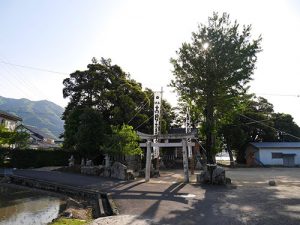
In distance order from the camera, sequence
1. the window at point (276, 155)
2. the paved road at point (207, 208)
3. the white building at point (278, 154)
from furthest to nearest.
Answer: the window at point (276, 155)
the white building at point (278, 154)
the paved road at point (207, 208)

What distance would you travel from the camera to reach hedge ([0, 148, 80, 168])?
115 ft

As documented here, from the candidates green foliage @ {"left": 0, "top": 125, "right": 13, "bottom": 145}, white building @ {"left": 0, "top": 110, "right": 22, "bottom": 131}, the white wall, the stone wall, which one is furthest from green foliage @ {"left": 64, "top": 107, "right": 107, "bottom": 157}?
the white wall

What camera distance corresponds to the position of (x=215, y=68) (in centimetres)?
2159

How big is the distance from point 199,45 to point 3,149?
2503 centimetres

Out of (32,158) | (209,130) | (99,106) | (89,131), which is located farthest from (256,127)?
(32,158)

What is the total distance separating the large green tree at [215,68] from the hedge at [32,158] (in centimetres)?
2074

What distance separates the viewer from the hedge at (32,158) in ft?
115

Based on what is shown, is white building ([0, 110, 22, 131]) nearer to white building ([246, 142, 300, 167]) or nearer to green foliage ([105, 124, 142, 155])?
green foliage ([105, 124, 142, 155])

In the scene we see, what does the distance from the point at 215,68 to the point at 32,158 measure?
25128 millimetres

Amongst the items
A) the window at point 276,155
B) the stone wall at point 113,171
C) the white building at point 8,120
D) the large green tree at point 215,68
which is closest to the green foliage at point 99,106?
the stone wall at point 113,171

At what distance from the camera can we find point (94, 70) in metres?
37.3

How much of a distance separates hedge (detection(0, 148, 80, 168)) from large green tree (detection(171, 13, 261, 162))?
20.7 meters

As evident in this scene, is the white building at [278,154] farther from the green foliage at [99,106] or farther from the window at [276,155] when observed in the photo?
the green foliage at [99,106]

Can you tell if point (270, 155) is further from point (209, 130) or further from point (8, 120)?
point (8, 120)
